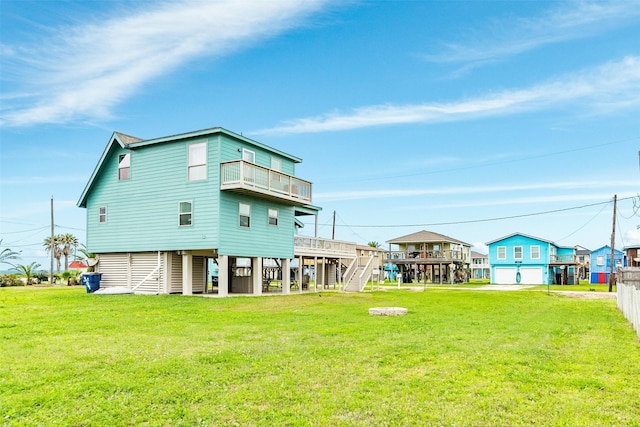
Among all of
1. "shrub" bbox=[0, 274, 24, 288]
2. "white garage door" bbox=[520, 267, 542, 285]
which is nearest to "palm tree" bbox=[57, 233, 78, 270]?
"shrub" bbox=[0, 274, 24, 288]

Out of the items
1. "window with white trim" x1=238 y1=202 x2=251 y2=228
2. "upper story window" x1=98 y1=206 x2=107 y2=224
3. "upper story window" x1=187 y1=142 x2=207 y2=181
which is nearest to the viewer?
"upper story window" x1=187 y1=142 x2=207 y2=181

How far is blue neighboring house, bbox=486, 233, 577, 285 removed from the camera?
6166 centimetres

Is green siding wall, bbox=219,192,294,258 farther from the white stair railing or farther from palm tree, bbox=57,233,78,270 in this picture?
palm tree, bbox=57,233,78,270

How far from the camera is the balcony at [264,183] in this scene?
22875 millimetres

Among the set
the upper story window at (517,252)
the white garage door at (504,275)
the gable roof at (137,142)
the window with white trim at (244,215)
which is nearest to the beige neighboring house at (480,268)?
the white garage door at (504,275)

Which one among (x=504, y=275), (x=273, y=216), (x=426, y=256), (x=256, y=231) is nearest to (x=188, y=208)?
(x=256, y=231)

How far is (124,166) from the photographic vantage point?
26.4 meters

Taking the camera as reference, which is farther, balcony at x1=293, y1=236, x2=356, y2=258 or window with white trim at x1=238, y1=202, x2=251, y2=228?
balcony at x1=293, y1=236, x2=356, y2=258

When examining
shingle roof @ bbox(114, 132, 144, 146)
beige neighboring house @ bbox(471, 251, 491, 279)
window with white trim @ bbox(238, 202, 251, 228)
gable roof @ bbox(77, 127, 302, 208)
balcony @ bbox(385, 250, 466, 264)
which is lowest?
beige neighboring house @ bbox(471, 251, 491, 279)

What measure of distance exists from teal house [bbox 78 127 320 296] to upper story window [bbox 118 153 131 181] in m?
0.05

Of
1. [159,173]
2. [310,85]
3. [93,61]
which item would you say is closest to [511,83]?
[310,85]

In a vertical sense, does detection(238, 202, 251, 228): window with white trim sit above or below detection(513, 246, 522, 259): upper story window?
above

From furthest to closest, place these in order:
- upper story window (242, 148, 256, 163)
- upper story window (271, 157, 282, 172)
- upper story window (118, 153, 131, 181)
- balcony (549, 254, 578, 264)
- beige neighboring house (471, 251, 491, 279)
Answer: beige neighboring house (471, 251, 491, 279)
balcony (549, 254, 578, 264)
upper story window (271, 157, 282, 172)
upper story window (118, 153, 131, 181)
upper story window (242, 148, 256, 163)

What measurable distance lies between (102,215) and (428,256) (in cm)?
4661
